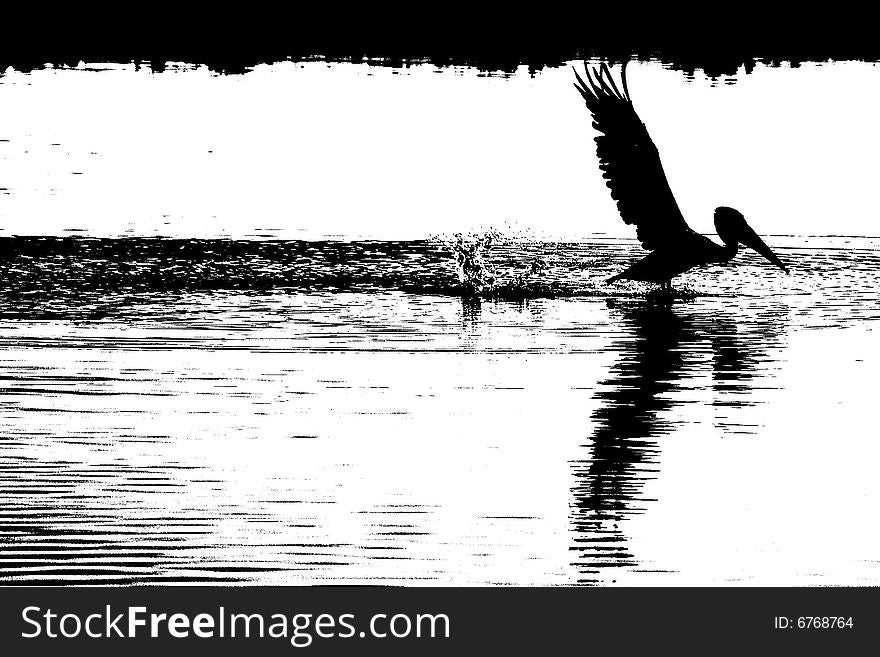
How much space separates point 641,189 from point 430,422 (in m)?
4.24

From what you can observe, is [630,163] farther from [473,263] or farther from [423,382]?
[423,382]

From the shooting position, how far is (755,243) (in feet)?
47.7

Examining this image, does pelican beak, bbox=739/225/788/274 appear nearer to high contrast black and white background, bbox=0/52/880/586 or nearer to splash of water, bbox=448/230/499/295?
high contrast black and white background, bbox=0/52/880/586

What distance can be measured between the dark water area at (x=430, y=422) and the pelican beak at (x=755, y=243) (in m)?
0.18

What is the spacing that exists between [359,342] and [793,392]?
2.75m

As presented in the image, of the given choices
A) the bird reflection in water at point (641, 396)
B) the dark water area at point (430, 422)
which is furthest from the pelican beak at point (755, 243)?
the bird reflection in water at point (641, 396)

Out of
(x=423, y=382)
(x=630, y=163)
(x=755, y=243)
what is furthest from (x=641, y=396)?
(x=755, y=243)

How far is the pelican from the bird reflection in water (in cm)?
36

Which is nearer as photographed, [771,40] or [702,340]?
[702,340]

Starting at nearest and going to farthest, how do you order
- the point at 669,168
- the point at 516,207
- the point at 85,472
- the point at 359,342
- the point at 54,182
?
the point at 85,472, the point at 359,342, the point at 516,207, the point at 54,182, the point at 669,168

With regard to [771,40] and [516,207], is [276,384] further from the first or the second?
[771,40]

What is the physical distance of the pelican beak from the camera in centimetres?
1439

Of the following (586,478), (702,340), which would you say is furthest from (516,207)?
(586,478)

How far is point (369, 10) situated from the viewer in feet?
137
